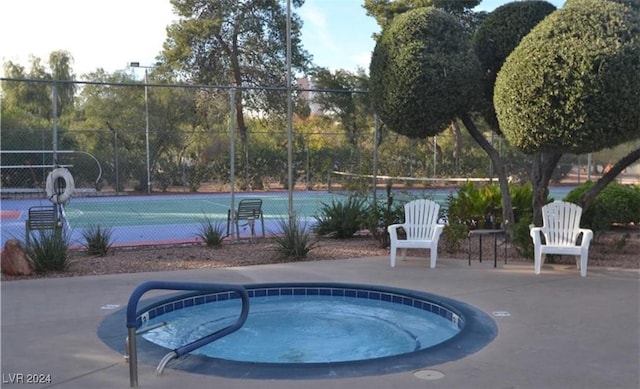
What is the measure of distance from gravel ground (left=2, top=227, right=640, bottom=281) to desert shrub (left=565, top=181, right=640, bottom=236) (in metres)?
0.34

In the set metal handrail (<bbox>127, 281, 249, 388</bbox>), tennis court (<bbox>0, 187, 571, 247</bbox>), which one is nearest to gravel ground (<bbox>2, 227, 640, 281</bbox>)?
tennis court (<bbox>0, 187, 571, 247</bbox>)

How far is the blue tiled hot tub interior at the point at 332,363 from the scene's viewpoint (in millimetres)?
4086

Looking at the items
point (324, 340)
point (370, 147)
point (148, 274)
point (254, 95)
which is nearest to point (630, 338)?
point (324, 340)

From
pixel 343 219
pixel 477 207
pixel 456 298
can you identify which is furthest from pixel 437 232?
pixel 343 219

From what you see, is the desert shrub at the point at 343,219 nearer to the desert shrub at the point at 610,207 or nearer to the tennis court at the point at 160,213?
the tennis court at the point at 160,213

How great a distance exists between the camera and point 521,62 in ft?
24.0

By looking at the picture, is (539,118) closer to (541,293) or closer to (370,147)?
(541,293)

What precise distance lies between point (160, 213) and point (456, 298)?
12.5 m

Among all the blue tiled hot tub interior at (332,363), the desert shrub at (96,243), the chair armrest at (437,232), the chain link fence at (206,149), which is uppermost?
the chain link fence at (206,149)

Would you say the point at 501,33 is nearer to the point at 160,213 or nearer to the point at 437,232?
the point at 437,232

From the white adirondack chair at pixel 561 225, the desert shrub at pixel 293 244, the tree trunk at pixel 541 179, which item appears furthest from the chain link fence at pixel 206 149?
the white adirondack chair at pixel 561 225

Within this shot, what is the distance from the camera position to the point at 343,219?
10656mm

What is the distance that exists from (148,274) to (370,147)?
1774 centimetres

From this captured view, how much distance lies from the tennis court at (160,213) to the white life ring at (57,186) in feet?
6.53
